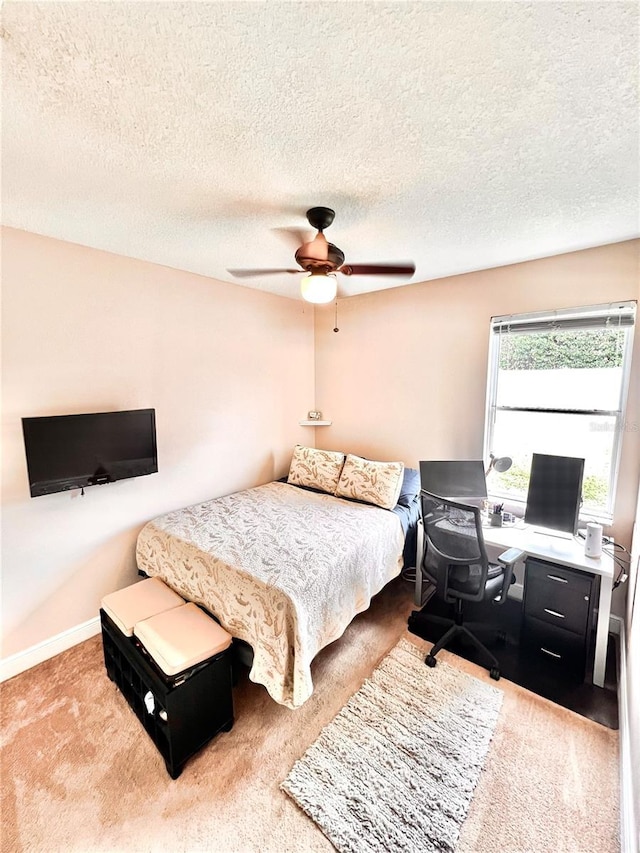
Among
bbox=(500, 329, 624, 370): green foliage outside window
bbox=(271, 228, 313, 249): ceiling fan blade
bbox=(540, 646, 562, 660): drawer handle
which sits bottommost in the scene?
bbox=(540, 646, 562, 660): drawer handle

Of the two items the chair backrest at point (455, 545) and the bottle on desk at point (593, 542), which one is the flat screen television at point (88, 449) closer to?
the chair backrest at point (455, 545)

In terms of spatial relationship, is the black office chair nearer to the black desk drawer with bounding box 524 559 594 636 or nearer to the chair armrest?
the chair armrest

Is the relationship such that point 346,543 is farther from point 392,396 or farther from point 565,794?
point 392,396

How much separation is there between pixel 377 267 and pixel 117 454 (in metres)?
2.08

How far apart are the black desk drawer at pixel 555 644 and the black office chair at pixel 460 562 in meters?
0.34

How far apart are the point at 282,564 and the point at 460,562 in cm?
106

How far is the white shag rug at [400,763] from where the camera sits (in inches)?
52.8

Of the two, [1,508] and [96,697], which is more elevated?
[1,508]

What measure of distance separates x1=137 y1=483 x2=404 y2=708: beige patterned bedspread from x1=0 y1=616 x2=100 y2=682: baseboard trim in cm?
51

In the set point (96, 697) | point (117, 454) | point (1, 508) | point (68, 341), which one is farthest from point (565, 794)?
point (68, 341)

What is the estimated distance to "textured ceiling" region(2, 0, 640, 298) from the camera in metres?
0.87

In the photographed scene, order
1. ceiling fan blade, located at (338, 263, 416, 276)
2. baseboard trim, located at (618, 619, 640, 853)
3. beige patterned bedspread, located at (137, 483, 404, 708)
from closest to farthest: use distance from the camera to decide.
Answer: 1. baseboard trim, located at (618, 619, 640, 853)
2. beige patterned bedspread, located at (137, 483, 404, 708)
3. ceiling fan blade, located at (338, 263, 416, 276)

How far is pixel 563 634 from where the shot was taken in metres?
2.14

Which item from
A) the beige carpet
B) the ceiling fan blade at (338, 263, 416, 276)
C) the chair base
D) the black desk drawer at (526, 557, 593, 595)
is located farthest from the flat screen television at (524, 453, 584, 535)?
the ceiling fan blade at (338, 263, 416, 276)
